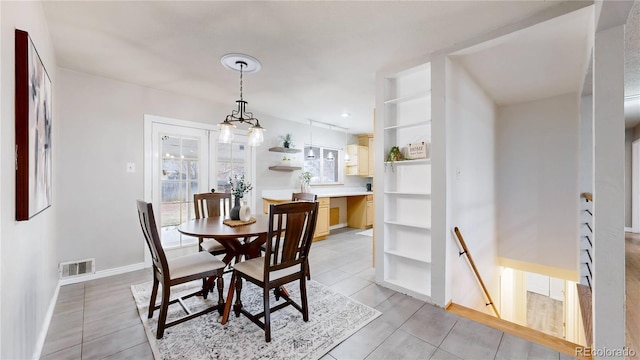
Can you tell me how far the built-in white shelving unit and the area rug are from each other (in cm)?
69

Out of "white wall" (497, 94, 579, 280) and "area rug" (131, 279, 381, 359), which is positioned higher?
"white wall" (497, 94, 579, 280)

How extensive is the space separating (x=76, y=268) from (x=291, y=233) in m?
2.80

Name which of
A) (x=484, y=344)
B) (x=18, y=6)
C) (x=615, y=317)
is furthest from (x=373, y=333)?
(x=18, y=6)

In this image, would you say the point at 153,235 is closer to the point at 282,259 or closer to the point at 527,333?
the point at 282,259

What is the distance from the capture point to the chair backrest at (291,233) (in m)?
1.79

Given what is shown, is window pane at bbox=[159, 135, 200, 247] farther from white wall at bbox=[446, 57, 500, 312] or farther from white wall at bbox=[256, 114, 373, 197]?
white wall at bbox=[446, 57, 500, 312]

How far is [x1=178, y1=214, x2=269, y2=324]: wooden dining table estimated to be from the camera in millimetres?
2008

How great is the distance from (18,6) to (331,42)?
1938 millimetres

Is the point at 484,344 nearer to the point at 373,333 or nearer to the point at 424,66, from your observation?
the point at 373,333

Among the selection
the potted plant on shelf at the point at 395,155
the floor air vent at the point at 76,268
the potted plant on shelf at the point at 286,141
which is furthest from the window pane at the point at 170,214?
the potted plant on shelf at the point at 395,155

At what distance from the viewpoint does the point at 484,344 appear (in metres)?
1.82

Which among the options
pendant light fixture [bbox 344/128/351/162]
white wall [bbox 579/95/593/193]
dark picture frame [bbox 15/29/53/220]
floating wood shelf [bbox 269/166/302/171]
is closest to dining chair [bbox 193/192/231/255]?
dark picture frame [bbox 15/29/53/220]

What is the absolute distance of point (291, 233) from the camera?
6.18ft

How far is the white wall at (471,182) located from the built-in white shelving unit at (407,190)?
9.1 inches
